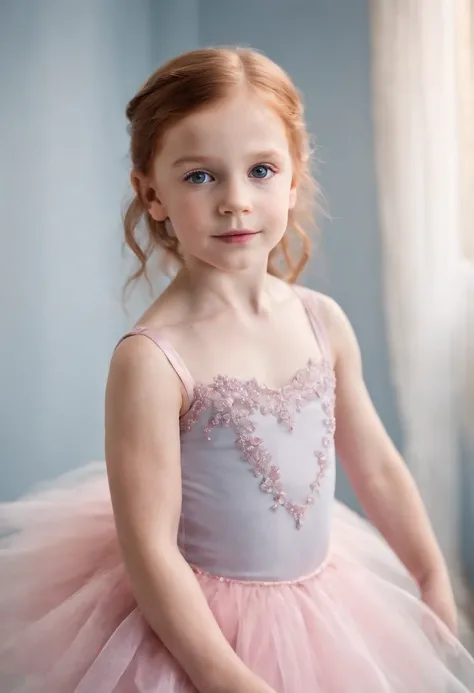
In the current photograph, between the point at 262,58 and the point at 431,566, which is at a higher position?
the point at 262,58

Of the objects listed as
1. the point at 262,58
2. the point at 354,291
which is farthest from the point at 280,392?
the point at 354,291

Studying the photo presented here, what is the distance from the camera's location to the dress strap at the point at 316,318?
0.92 m

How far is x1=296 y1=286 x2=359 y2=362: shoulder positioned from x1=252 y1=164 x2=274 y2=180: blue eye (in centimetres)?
19

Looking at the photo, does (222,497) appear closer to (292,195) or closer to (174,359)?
(174,359)

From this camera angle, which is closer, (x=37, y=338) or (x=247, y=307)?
(x=247, y=307)

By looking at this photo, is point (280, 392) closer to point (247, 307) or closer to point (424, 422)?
point (247, 307)

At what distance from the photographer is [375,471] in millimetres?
938

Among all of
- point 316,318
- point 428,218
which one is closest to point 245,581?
point 316,318

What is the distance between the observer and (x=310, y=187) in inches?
38.9

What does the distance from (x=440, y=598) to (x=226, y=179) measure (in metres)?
0.52

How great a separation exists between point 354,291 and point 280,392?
66cm

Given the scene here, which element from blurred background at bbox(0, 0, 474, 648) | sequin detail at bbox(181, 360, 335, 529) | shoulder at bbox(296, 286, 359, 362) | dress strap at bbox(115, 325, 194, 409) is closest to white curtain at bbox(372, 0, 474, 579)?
blurred background at bbox(0, 0, 474, 648)

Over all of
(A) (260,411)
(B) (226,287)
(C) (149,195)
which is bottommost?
(A) (260,411)

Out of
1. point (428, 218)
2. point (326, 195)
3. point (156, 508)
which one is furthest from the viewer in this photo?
point (326, 195)
